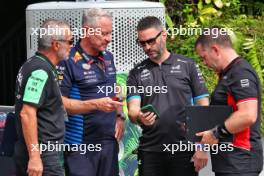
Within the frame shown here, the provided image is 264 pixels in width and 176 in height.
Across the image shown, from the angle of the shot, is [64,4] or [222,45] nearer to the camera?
[222,45]

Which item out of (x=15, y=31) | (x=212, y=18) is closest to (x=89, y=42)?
(x=212, y=18)

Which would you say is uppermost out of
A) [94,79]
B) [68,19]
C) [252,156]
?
[68,19]

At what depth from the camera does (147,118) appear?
17.7ft

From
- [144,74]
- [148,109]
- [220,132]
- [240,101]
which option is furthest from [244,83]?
[144,74]

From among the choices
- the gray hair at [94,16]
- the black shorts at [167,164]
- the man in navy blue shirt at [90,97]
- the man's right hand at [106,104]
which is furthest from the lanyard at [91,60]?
the black shorts at [167,164]

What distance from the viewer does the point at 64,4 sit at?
6.55 metres

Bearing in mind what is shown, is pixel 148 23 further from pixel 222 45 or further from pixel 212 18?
pixel 212 18

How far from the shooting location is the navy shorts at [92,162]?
223 inches

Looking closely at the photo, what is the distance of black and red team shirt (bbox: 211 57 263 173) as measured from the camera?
16.1 ft

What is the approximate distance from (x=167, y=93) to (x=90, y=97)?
61 cm

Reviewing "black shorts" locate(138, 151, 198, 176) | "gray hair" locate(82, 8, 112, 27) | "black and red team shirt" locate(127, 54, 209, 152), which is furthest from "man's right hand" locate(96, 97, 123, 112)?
"gray hair" locate(82, 8, 112, 27)

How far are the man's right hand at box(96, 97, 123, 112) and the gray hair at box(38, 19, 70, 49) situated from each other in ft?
1.94

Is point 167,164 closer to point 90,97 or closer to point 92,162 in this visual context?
point 92,162

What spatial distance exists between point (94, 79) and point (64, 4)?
3.94 feet
